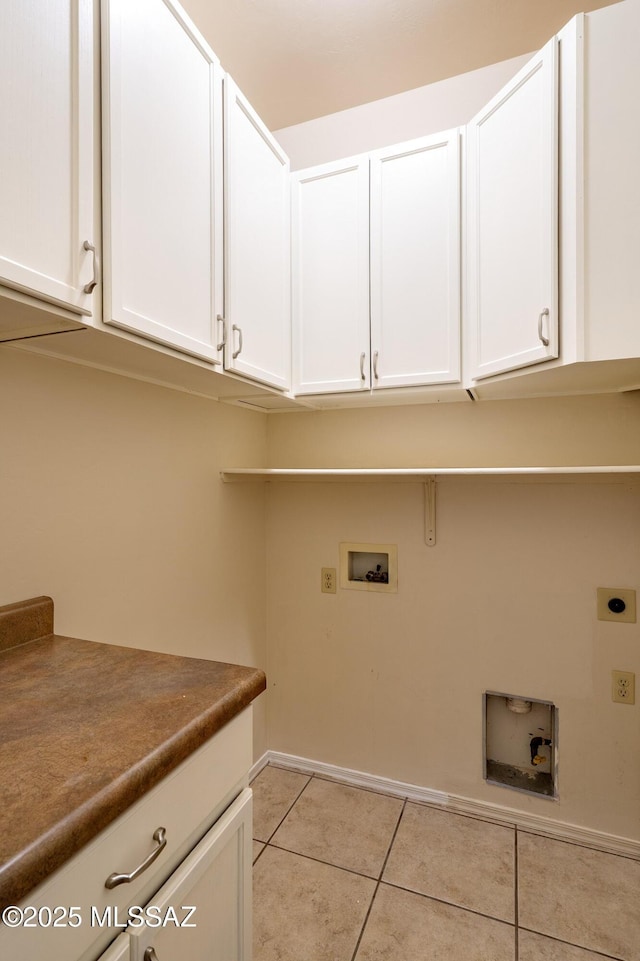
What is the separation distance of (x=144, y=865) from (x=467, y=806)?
1.77 metres

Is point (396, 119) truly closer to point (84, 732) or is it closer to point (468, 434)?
point (468, 434)

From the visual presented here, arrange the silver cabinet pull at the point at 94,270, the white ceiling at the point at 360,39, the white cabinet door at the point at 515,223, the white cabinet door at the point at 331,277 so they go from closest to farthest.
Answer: the silver cabinet pull at the point at 94,270 → the white cabinet door at the point at 515,223 → the white ceiling at the point at 360,39 → the white cabinet door at the point at 331,277

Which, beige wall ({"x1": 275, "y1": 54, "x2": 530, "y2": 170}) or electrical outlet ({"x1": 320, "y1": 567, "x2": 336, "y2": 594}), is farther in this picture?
electrical outlet ({"x1": 320, "y1": 567, "x2": 336, "y2": 594})

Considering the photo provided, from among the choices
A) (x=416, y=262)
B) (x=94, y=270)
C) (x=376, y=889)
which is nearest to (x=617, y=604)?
(x=376, y=889)

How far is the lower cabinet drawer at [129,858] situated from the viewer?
0.56 metres

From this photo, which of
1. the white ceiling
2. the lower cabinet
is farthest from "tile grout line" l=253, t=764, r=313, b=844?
the white ceiling

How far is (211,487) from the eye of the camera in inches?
76.0

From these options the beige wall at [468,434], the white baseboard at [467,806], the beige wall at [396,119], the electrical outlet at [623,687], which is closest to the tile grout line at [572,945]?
the white baseboard at [467,806]

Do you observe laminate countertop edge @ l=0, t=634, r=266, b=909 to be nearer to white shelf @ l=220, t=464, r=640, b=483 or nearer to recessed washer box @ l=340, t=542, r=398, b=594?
white shelf @ l=220, t=464, r=640, b=483

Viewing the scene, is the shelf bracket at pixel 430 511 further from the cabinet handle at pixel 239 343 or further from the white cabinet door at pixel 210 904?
the white cabinet door at pixel 210 904

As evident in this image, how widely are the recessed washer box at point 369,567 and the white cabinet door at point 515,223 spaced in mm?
904

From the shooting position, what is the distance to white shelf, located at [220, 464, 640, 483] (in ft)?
5.14

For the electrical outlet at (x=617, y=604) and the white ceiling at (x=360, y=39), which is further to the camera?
the electrical outlet at (x=617, y=604)

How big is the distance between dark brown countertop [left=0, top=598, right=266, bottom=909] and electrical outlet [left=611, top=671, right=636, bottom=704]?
151cm
